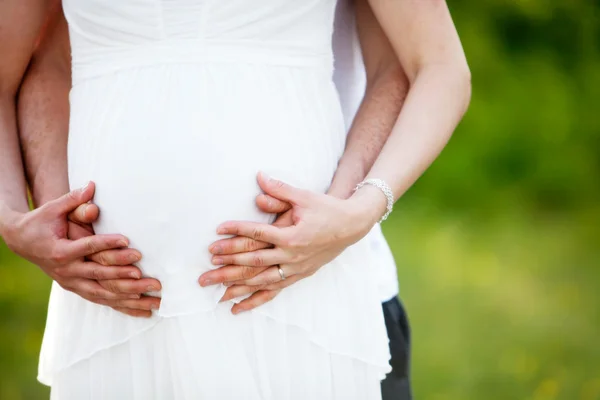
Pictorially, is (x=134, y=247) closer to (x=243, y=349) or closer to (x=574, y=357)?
(x=243, y=349)

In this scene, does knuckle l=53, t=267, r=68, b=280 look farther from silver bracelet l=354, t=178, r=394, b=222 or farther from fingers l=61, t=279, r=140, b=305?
silver bracelet l=354, t=178, r=394, b=222

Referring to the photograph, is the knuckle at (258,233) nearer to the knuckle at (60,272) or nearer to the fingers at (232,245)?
the fingers at (232,245)

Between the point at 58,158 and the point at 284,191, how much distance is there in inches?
24.1

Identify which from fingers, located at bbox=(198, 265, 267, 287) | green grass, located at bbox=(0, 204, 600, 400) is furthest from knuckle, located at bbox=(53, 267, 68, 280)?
green grass, located at bbox=(0, 204, 600, 400)

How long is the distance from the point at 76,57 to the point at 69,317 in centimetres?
57

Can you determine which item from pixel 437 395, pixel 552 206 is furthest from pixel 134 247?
pixel 552 206

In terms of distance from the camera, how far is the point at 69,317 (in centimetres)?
163

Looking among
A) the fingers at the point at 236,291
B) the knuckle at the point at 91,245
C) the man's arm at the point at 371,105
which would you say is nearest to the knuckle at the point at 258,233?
the fingers at the point at 236,291

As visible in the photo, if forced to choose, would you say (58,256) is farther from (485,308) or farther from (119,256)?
(485,308)

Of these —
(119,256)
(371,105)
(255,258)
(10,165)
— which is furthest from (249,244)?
(10,165)

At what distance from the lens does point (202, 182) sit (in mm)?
1446

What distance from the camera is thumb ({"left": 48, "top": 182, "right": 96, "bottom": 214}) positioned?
150 cm

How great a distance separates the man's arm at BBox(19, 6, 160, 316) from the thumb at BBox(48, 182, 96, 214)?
16mm

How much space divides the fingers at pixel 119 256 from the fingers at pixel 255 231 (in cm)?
17
